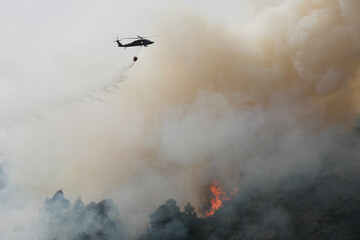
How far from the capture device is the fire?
105 m

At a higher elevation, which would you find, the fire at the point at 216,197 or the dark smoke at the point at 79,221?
the dark smoke at the point at 79,221

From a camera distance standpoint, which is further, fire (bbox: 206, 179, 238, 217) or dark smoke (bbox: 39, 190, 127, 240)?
fire (bbox: 206, 179, 238, 217)

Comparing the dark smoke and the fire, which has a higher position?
the dark smoke

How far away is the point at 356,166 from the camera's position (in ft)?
321

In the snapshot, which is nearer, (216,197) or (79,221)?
(79,221)

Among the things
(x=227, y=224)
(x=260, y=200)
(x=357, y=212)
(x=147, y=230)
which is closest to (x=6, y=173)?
(x=147, y=230)

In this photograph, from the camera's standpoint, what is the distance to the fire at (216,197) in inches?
4131

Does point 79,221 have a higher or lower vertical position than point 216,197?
higher

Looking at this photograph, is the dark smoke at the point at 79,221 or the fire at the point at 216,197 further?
the fire at the point at 216,197

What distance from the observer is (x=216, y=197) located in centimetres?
10762

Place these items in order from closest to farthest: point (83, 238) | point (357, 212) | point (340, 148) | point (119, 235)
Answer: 1. point (357, 212)
2. point (83, 238)
3. point (119, 235)
4. point (340, 148)

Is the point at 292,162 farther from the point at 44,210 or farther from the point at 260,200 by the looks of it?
the point at 44,210

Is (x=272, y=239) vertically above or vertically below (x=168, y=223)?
below

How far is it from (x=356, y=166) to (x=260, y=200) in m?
31.3
